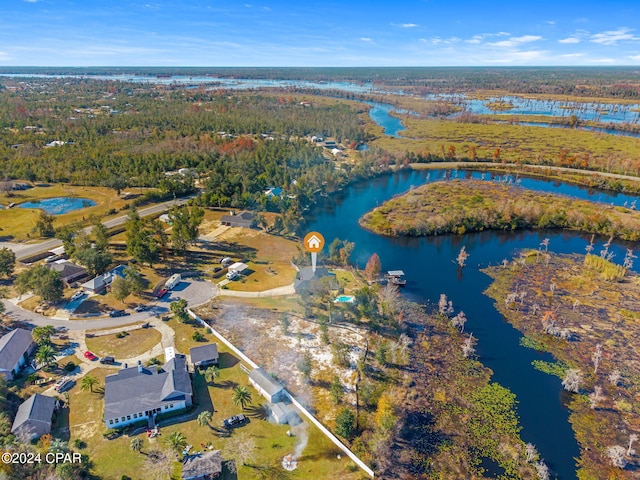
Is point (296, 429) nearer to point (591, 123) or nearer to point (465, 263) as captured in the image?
point (465, 263)

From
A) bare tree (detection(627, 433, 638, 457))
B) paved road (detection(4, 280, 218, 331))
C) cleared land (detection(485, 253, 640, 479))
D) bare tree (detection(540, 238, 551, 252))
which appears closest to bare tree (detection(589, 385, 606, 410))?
cleared land (detection(485, 253, 640, 479))

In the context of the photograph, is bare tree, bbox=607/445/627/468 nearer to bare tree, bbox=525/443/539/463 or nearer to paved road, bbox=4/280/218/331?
bare tree, bbox=525/443/539/463

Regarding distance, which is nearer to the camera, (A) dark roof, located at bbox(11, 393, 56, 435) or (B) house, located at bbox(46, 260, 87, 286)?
(A) dark roof, located at bbox(11, 393, 56, 435)

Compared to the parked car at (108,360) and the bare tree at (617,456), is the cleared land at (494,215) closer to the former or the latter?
the bare tree at (617,456)

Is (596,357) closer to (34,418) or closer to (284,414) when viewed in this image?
(284,414)

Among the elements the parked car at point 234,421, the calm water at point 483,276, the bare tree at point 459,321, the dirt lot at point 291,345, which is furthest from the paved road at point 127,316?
the bare tree at point 459,321

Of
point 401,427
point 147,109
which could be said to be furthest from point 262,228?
point 147,109
